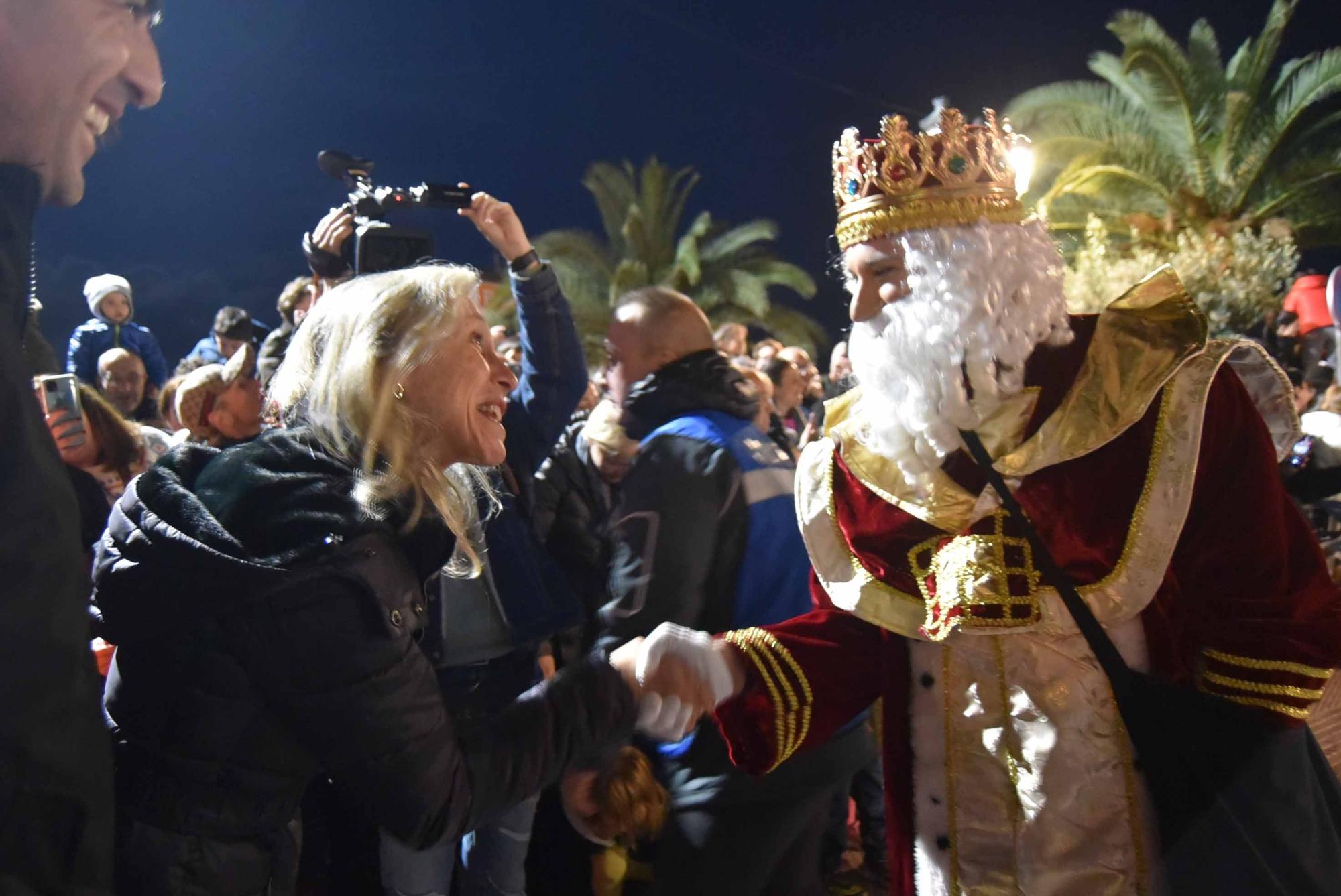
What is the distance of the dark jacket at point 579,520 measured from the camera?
3949 mm

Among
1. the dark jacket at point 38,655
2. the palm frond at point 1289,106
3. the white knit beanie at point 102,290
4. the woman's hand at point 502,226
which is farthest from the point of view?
the palm frond at point 1289,106

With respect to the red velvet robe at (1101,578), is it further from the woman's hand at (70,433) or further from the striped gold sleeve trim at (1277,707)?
the woman's hand at (70,433)

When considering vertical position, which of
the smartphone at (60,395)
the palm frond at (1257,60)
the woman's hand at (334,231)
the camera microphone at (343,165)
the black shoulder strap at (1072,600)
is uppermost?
the palm frond at (1257,60)

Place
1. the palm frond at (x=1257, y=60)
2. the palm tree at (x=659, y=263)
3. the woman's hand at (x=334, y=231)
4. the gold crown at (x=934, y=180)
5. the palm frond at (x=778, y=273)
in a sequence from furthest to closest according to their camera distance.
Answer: the palm frond at (x=778, y=273), the palm tree at (x=659, y=263), the palm frond at (x=1257, y=60), the woman's hand at (x=334, y=231), the gold crown at (x=934, y=180)

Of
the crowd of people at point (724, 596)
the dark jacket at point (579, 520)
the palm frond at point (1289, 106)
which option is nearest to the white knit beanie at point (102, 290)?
the dark jacket at point (579, 520)

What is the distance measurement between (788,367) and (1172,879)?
5.84 m

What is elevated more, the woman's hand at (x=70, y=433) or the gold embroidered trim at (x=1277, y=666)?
the woman's hand at (x=70, y=433)

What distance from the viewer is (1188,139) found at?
16.4 meters

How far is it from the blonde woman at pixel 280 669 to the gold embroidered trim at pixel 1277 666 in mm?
1166

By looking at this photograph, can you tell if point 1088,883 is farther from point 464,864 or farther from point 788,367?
point 788,367

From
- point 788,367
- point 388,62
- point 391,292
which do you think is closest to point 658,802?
point 391,292

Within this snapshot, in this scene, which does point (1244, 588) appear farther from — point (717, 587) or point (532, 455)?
point (532, 455)

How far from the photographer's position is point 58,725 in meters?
1.12

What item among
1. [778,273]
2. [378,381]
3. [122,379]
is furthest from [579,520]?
[778,273]
